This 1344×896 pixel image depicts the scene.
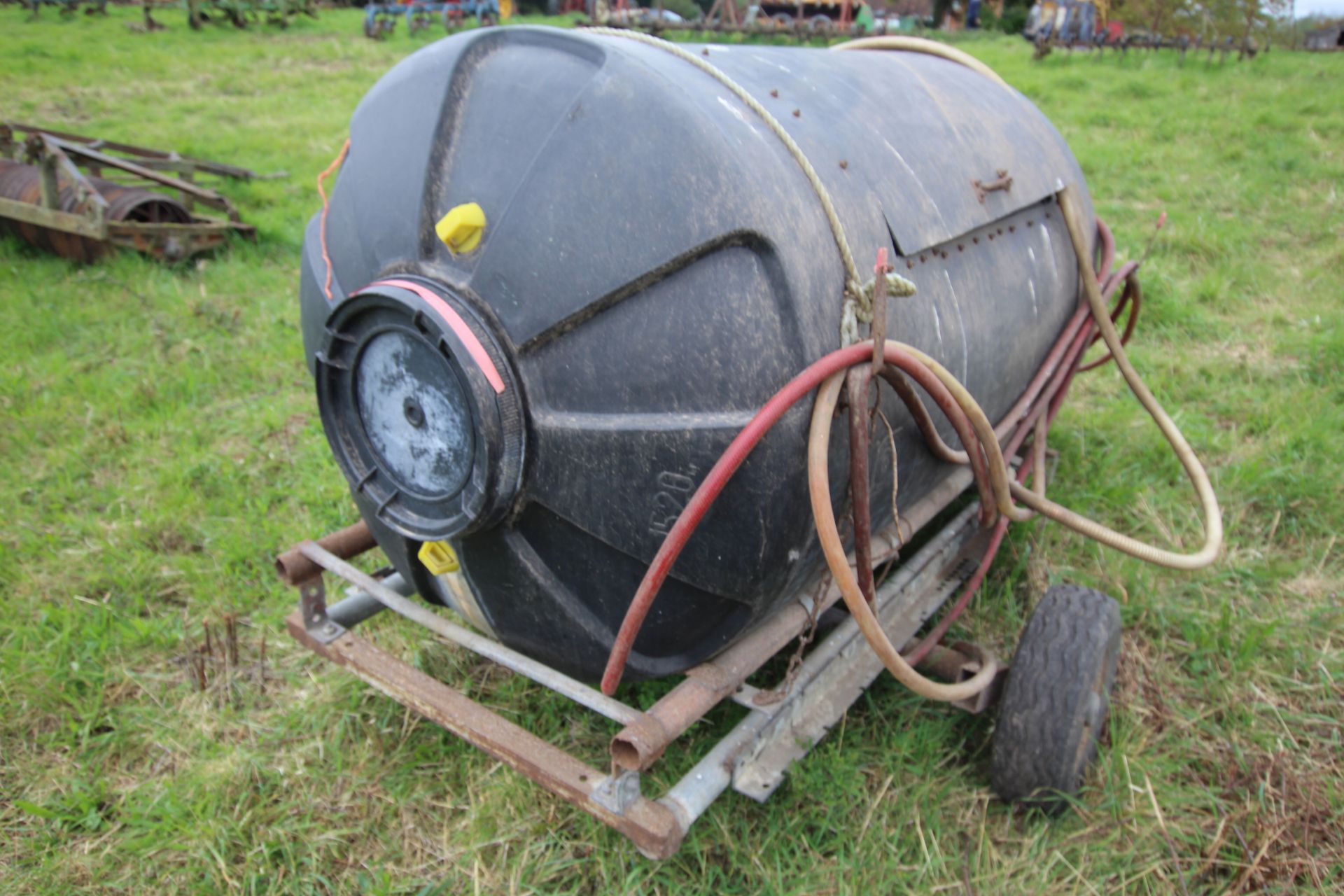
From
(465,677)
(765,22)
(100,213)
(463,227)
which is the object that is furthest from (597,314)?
(765,22)

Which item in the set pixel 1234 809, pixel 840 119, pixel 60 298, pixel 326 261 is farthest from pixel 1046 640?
pixel 60 298

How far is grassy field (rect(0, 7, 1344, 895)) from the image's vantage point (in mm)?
2088

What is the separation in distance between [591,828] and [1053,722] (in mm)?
1098

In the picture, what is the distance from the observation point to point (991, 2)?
1722cm

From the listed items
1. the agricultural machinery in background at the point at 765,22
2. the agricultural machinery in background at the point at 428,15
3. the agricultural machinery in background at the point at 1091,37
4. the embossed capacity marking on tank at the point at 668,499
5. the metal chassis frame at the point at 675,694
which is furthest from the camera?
the agricultural machinery in background at the point at 428,15

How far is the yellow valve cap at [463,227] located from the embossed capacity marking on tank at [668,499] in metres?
0.56

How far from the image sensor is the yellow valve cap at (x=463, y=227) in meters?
1.66

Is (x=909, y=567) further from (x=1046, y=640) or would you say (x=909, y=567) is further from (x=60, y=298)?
(x=60, y=298)

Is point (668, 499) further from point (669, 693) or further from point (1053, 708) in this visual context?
point (1053, 708)

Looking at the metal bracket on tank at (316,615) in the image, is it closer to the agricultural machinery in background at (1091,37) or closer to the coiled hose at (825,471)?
the coiled hose at (825,471)

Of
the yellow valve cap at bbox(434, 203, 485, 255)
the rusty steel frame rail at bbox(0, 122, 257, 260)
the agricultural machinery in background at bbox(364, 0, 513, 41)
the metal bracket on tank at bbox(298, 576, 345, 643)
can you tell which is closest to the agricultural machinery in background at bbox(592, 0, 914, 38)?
the agricultural machinery in background at bbox(364, 0, 513, 41)

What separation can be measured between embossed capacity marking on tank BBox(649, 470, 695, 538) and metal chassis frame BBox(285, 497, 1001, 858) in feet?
1.11

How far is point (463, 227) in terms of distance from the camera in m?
1.67

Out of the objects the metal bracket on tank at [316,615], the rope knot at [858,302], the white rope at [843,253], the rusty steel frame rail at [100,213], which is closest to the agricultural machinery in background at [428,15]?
the rusty steel frame rail at [100,213]
